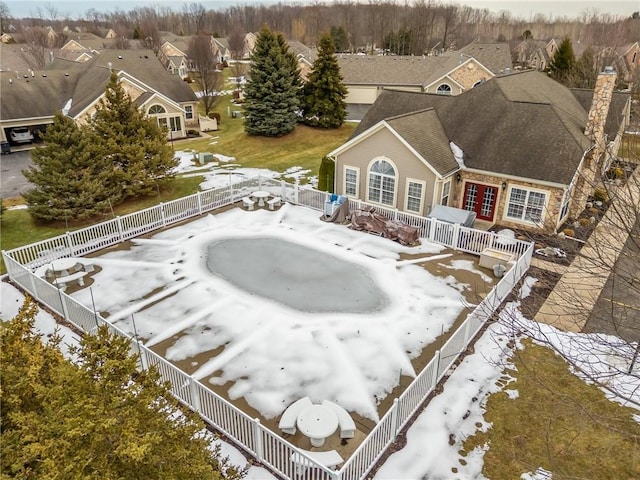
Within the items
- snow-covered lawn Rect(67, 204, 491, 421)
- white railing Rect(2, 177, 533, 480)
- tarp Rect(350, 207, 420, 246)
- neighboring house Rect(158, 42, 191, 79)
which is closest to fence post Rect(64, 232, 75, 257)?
white railing Rect(2, 177, 533, 480)

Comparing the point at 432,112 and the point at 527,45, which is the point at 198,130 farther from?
the point at 527,45

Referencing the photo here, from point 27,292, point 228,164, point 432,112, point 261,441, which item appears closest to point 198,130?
point 228,164

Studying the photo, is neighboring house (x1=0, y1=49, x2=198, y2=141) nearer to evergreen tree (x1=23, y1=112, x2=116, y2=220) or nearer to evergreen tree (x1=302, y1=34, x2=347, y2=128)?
evergreen tree (x1=302, y1=34, x2=347, y2=128)

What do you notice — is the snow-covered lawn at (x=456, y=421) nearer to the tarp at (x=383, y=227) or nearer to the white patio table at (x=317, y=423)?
the white patio table at (x=317, y=423)

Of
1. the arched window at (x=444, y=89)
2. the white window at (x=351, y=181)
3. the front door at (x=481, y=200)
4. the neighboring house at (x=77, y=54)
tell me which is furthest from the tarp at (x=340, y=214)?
the neighboring house at (x=77, y=54)

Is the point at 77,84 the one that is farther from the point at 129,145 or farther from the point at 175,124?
the point at 129,145

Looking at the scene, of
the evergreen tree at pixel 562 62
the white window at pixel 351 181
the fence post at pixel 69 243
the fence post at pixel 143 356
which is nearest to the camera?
the fence post at pixel 143 356
